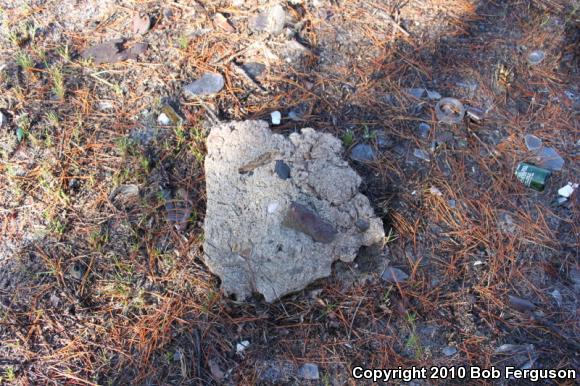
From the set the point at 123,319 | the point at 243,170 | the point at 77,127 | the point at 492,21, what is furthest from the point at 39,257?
the point at 492,21

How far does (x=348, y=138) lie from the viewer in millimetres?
2688

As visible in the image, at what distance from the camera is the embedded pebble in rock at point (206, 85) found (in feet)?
9.43

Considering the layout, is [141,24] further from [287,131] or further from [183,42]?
[287,131]

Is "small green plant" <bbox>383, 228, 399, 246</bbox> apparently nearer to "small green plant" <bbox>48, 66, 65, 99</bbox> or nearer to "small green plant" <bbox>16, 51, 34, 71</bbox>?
"small green plant" <bbox>48, 66, 65, 99</bbox>

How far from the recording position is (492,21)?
332 cm

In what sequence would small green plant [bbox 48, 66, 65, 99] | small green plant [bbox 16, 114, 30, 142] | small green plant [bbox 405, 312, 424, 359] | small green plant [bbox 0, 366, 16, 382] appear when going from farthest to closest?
small green plant [bbox 48, 66, 65, 99], small green plant [bbox 16, 114, 30, 142], small green plant [bbox 405, 312, 424, 359], small green plant [bbox 0, 366, 16, 382]

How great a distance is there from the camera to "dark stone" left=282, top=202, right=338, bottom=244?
7.65ft

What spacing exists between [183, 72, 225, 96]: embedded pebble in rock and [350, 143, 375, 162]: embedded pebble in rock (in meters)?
0.85

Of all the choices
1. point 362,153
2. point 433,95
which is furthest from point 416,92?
point 362,153

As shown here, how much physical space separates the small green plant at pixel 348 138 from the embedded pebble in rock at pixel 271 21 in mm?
854

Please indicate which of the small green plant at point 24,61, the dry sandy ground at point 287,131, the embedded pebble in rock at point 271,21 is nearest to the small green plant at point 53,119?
the dry sandy ground at point 287,131

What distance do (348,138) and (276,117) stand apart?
0.42 metres

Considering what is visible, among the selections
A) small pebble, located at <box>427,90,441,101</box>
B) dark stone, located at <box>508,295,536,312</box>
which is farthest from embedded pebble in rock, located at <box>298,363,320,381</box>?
small pebble, located at <box>427,90,441,101</box>

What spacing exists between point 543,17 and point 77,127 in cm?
303
